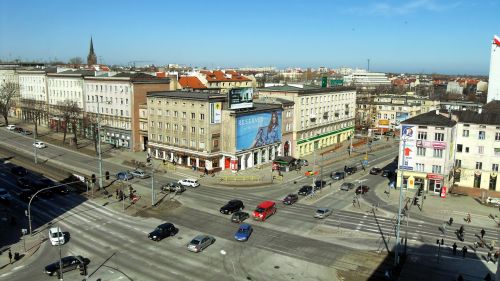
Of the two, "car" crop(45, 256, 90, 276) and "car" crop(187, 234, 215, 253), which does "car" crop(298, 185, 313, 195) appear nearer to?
"car" crop(187, 234, 215, 253)

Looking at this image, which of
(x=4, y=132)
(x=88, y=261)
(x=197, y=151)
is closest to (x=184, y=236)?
(x=88, y=261)

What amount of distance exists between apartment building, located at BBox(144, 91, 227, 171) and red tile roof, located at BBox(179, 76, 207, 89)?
35366 mm

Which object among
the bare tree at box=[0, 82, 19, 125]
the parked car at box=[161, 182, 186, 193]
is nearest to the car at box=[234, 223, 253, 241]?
the parked car at box=[161, 182, 186, 193]

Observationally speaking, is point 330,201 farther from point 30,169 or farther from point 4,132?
point 4,132

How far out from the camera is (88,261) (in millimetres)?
43844

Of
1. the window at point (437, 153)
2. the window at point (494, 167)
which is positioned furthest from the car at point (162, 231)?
the window at point (494, 167)

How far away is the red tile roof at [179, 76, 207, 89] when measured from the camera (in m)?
127

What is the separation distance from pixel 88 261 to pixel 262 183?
3743 centimetres

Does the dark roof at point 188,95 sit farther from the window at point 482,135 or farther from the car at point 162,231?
the window at point 482,135

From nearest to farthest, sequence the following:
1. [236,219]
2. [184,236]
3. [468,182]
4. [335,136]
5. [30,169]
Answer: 1. [184,236]
2. [236,219]
3. [468,182]
4. [30,169]
5. [335,136]

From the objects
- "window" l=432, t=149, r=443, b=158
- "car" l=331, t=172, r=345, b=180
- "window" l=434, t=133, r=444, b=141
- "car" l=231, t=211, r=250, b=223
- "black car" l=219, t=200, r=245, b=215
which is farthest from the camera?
"car" l=331, t=172, r=345, b=180

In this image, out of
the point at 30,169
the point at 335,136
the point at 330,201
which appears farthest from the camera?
the point at 335,136

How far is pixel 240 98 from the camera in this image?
8231 centimetres

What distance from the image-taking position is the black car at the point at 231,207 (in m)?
59.5
